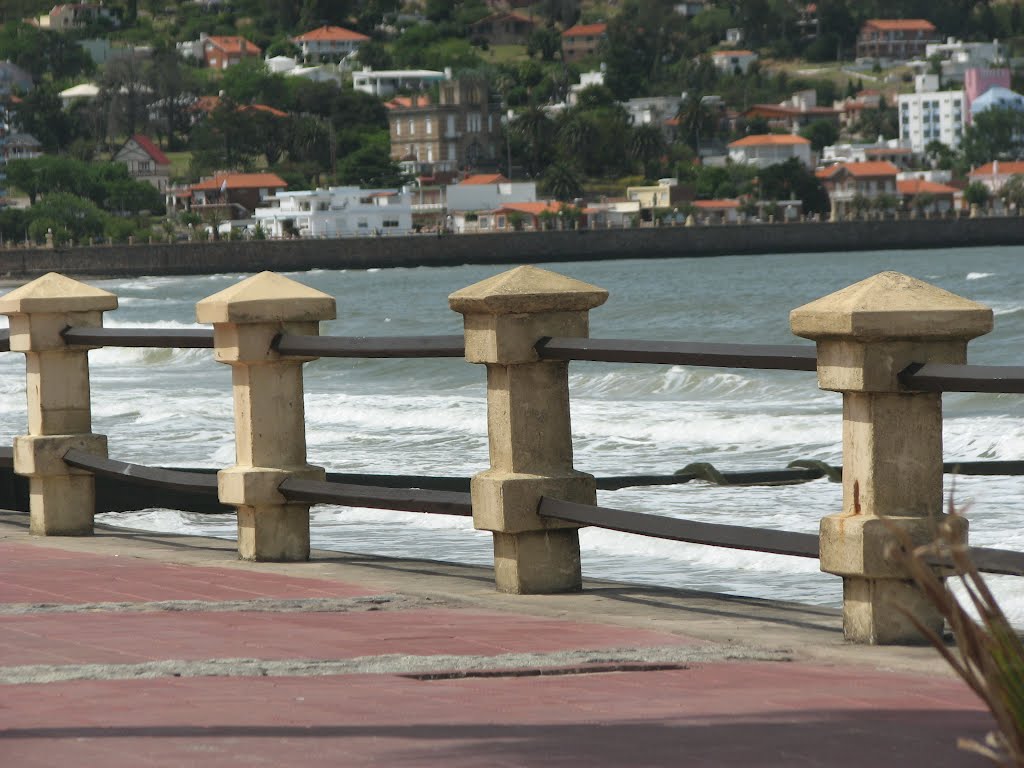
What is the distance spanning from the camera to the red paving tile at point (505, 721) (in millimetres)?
3488

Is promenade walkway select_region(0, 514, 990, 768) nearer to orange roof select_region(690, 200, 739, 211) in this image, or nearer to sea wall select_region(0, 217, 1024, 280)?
sea wall select_region(0, 217, 1024, 280)

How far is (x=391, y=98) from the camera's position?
200m

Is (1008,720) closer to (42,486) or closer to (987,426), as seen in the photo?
(42,486)

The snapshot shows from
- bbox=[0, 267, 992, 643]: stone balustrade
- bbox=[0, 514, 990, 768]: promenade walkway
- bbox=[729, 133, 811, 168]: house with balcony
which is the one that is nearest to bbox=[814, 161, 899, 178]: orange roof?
bbox=[729, 133, 811, 168]: house with balcony

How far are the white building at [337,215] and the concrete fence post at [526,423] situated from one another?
401 feet

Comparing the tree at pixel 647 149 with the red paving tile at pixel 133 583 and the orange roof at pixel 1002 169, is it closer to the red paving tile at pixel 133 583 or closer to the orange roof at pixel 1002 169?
the orange roof at pixel 1002 169

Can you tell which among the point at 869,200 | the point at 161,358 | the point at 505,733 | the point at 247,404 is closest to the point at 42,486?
the point at 247,404

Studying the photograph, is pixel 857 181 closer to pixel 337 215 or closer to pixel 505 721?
pixel 337 215

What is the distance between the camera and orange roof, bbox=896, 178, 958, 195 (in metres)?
156

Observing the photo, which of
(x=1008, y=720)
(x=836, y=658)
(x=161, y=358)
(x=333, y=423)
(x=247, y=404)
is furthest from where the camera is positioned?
(x=161, y=358)

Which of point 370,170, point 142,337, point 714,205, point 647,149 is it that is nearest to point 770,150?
point 647,149

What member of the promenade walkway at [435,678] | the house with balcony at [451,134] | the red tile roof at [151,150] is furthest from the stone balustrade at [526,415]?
the house with balcony at [451,134]

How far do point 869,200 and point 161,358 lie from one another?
121 m

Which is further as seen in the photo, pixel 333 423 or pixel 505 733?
pixel 333 423
